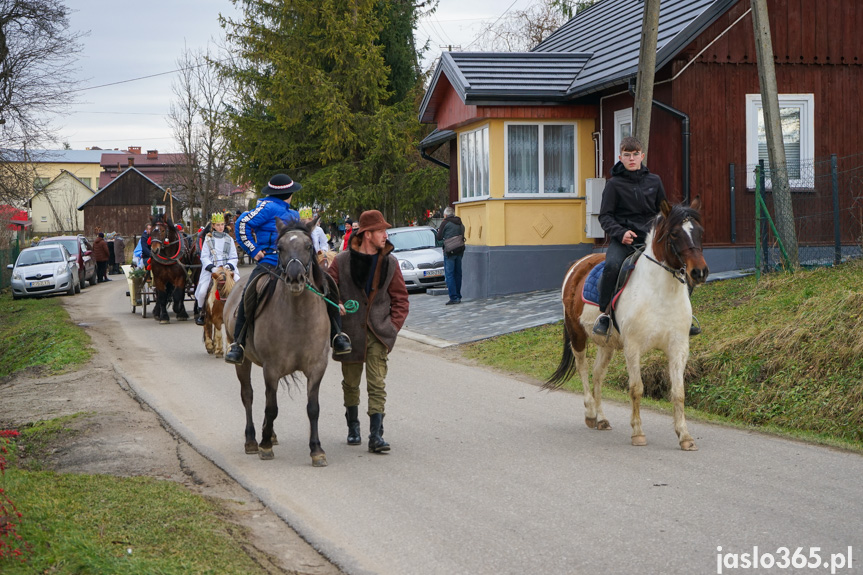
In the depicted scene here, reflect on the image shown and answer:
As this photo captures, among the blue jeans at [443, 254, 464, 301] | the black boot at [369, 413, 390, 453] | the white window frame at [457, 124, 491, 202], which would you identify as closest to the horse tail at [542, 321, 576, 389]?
the black boot at [369, 413, 390, 453]

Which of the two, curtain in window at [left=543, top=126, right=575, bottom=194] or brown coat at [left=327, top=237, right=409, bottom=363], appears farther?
curtain in window at [left=543, top=126, right=575, bottom=194]

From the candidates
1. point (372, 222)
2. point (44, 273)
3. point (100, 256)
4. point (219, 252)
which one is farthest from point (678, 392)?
point (100, 256)

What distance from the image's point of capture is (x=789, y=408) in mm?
9633

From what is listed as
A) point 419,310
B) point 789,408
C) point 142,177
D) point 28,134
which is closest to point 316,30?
point 28,134

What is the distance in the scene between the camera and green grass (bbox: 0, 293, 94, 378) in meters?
15.8

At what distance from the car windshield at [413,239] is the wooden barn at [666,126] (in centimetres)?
330

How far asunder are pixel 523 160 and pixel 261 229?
14.6 meters

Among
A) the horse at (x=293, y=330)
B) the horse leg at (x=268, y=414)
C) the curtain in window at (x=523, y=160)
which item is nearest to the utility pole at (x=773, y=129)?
the curtain in window at (x=523, y=160)

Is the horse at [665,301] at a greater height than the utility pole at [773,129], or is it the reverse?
the utility pole at [773,129]

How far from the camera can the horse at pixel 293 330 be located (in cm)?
784

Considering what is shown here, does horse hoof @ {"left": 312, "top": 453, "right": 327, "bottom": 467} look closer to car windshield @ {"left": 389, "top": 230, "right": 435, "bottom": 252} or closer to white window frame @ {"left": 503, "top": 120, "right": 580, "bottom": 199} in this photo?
white window frame @ {"left": 503, "top": 120, "right": 580, "bottom": 199}

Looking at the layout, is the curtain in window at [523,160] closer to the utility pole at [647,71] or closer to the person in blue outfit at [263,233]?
the utility pole at [647,71]

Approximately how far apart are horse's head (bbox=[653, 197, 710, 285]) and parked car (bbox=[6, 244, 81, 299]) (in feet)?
91.7

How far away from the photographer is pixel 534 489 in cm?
689
